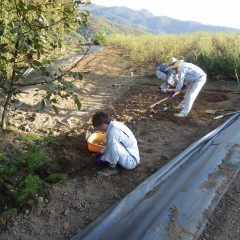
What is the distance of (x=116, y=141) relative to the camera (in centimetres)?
439

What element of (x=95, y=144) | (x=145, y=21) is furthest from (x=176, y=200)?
(x=145, y=21)

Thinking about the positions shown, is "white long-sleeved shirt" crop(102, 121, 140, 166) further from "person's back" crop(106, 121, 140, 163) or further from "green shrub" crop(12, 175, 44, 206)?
"green shrub" crop(12, 175, 44, 206)

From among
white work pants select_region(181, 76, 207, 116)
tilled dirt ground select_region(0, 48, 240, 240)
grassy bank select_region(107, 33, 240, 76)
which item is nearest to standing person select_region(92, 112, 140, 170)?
tilled dirt ground select_region(0, 48, 240, 240)

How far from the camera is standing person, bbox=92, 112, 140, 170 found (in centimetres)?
432

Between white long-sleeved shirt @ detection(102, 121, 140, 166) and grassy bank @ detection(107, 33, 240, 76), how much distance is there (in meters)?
4.86

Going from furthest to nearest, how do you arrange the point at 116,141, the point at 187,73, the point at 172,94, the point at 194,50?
the point at 194,50, the point at 172,94, the point at 187,73, the point at 116,141

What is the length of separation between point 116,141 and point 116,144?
3cm

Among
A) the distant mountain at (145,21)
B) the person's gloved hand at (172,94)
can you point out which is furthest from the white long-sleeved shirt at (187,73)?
the distant mountain at (145,21)

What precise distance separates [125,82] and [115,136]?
15.2ft

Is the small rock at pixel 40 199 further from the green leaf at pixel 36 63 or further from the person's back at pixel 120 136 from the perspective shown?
the green leaf at pixel 36 63

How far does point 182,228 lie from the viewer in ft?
10.7

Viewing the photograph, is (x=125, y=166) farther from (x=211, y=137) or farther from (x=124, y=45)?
(x=124, y=45)

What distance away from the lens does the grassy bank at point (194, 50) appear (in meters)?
8.86

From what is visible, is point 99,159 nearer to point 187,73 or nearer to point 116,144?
point 116,144
